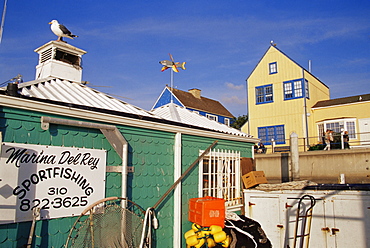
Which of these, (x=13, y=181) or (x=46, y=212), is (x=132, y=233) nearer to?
(x=46, y=212)

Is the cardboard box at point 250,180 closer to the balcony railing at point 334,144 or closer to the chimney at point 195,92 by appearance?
the balcony railing at point 334,144

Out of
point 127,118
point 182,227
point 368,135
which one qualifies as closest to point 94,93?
point 127,118

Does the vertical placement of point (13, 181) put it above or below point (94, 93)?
below

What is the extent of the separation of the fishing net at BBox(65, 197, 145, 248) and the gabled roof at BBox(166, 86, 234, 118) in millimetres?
19031

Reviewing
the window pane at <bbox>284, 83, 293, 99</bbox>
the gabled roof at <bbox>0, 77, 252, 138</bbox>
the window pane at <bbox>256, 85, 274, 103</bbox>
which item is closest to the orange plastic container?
the gabled roof at <bbox>0, 77, 252, 138</bbox>

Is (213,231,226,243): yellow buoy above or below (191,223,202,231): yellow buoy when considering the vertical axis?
below

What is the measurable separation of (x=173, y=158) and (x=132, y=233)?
6.04 feet

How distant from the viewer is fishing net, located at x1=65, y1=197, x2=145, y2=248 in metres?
4.55

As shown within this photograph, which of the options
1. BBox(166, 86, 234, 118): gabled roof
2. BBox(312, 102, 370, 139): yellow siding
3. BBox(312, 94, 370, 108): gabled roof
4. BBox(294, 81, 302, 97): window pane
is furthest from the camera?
BBox(166, 86, 234, 118): gabled roof

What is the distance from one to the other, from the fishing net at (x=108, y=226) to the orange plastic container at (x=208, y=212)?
128 cm

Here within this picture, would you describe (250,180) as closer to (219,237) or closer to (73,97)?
(219,237)

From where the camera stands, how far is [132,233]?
16.9 feet

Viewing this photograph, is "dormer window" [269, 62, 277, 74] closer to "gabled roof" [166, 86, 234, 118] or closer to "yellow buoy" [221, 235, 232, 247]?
"gabled roof" [166, 86, 234, 118]

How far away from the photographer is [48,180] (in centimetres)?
436
